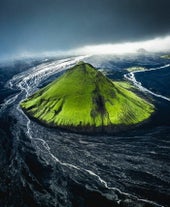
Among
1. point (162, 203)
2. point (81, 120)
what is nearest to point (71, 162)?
point (162, 203)

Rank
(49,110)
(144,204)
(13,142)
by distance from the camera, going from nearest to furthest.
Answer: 1. (144,204)
2. (13,142)
3. (49,110)

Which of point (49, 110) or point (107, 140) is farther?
point (49, 110)

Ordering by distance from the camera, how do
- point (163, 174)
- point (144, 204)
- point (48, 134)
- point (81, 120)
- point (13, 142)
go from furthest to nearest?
point (81, 120), point (48, 134), point (13, 142), point (163, 174), point (144, 204)

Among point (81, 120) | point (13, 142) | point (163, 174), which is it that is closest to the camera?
point (163, 174)

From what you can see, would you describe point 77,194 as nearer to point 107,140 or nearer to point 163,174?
point 163,174

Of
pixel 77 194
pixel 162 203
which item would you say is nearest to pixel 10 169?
pixel 77 194

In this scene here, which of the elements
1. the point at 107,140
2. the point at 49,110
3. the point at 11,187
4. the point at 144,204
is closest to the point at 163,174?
the point at 144,204

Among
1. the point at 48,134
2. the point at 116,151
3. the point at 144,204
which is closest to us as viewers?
Result: the point at 144,204

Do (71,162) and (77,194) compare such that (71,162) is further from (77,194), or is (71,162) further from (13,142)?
(13,142)

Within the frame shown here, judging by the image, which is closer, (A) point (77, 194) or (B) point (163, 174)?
(A) point (77, 194)
